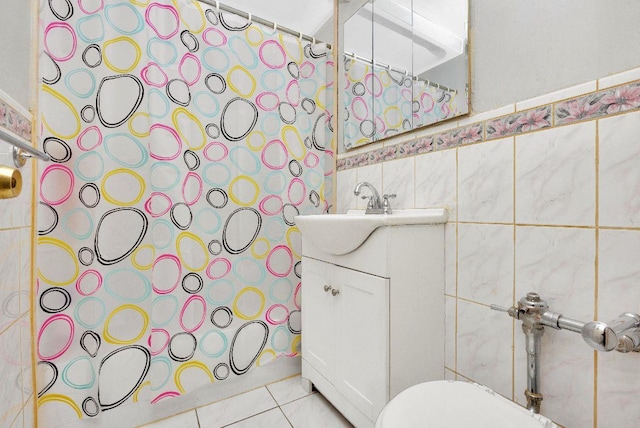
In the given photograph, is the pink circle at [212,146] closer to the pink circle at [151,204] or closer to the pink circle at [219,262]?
the pink circle at [151,204]

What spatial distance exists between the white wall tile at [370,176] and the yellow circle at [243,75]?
0.65 meters

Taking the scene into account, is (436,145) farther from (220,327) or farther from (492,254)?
(220,327)

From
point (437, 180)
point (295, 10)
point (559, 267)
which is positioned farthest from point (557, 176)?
point (295, 10)

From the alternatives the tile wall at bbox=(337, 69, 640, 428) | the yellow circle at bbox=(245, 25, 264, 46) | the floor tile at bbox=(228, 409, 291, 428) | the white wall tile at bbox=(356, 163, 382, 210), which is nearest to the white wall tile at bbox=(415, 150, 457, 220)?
the tile wall at bbox=(337, 69, 640, 428)

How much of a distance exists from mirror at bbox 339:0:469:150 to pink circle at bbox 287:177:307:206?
1.11 feet

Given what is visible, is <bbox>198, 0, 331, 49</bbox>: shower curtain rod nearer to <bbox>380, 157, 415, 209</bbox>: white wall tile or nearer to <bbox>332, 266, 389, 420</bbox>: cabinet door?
<bbox>380, 157, 415, 209</bbox>: white wall tile

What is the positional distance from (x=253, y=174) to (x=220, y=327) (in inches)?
28.5

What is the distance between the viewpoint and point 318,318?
1306mm

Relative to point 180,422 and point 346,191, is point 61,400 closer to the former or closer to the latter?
point 180,422

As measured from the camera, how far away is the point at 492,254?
97cm

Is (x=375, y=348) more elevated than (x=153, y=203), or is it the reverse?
(x=153, y=203)

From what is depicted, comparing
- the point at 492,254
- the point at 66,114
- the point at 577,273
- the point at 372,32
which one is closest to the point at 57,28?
the point at 66,114

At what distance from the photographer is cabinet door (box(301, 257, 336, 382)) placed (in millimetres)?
1231

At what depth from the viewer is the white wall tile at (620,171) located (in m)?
0.69
